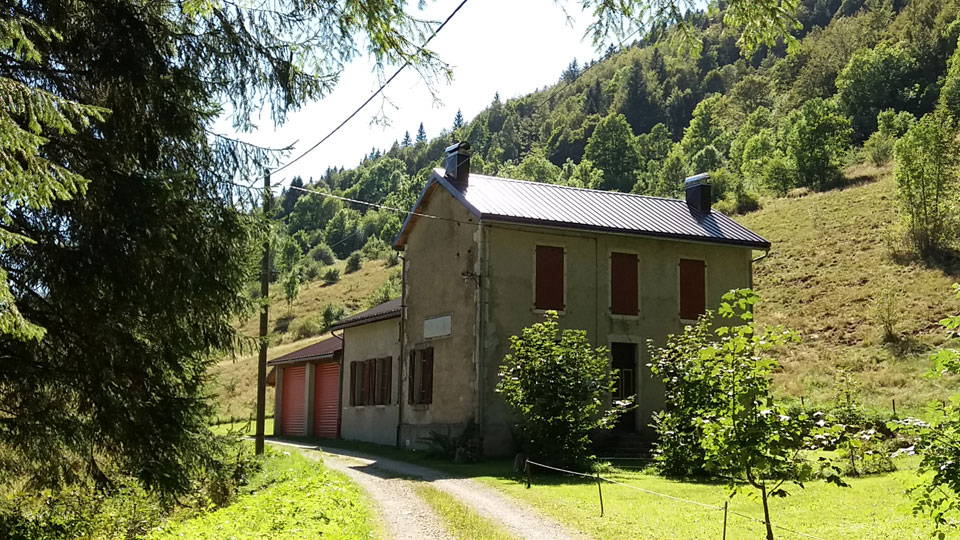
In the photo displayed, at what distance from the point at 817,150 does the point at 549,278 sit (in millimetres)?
49351

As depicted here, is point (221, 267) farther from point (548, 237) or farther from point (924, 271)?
point (924, 271)

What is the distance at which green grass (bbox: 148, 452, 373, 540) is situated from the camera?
836 cm

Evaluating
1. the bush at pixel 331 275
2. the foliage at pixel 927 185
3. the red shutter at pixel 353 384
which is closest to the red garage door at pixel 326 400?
the red shutter at pixel 353 384

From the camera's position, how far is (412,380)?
2278 cm

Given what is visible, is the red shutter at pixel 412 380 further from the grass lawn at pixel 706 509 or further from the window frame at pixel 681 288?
the window frame at pixel 681 288

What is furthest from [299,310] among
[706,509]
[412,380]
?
[706,509]

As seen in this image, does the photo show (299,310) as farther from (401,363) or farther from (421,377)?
(421,377)

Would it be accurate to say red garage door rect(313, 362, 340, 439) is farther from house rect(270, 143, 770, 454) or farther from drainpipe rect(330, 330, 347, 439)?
house rect(270, 143, 770, 454)

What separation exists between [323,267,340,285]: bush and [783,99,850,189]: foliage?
46208 mm

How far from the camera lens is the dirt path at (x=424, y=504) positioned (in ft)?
34.2

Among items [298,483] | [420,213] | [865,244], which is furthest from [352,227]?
[298,483]

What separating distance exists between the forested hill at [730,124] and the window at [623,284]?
20476 millimetres

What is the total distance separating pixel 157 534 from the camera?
8.42 m

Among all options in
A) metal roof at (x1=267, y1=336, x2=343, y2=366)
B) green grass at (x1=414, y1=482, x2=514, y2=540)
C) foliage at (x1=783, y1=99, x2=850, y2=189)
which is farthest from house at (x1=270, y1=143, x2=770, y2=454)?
foliage at (x1=783, y1=99, x2=850, y2=189)
